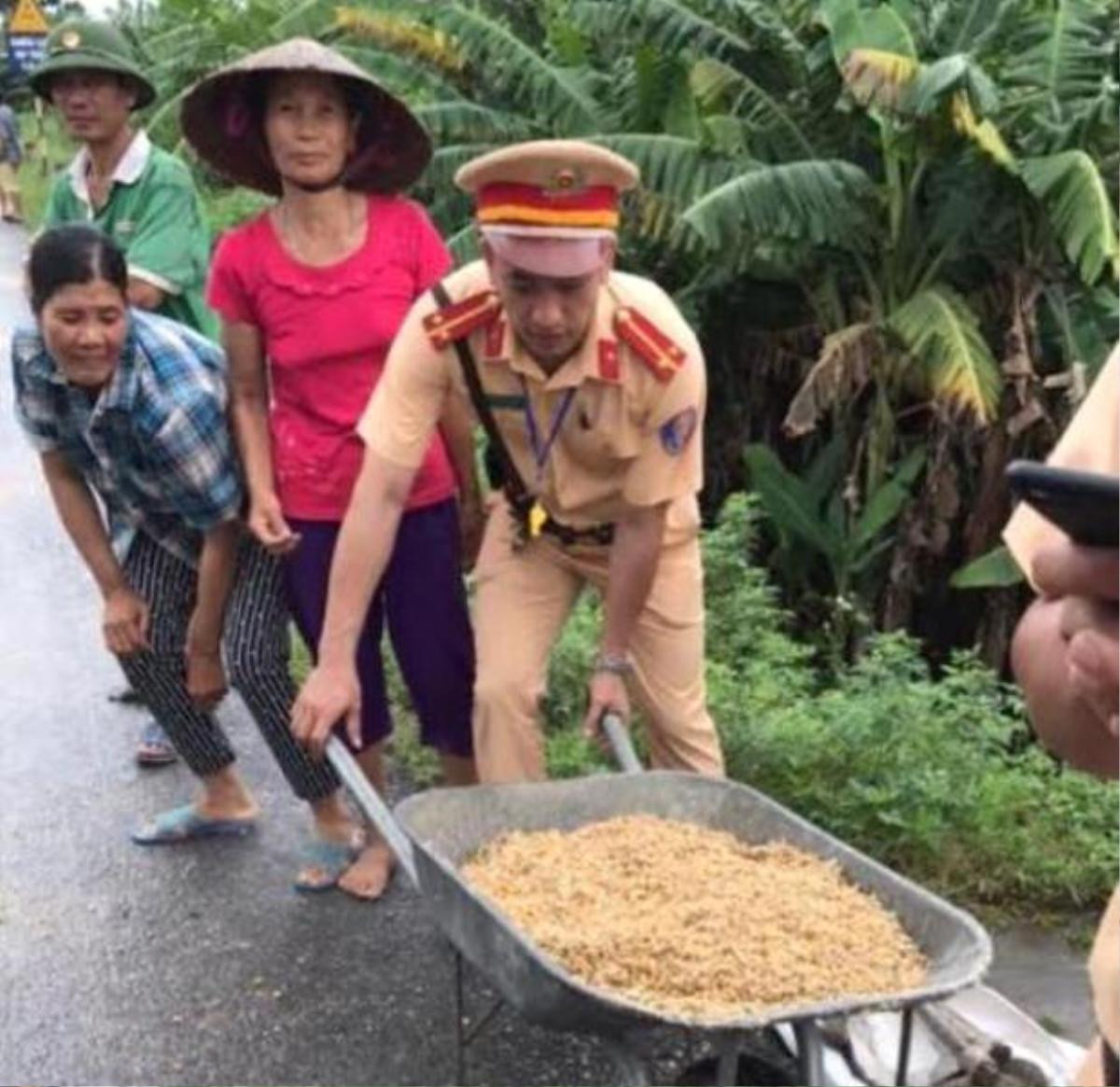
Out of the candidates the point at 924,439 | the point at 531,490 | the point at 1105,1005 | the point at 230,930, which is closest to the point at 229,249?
the point at 531,490

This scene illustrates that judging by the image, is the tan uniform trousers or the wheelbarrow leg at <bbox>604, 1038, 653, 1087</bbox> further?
the tan uniform trousers

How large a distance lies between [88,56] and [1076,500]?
4.14m

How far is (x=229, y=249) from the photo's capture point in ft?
13.6

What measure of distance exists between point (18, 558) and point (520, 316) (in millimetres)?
5021

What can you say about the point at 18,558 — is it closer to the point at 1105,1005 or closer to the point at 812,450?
the point at 812,450

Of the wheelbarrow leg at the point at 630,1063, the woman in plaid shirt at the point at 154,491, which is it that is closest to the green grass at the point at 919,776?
the woman in plaid shirt at the point at 154,491

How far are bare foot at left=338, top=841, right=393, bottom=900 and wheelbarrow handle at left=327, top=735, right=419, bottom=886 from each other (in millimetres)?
1081

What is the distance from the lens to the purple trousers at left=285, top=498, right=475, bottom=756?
4.29m

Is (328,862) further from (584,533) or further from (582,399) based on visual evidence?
(582,399)

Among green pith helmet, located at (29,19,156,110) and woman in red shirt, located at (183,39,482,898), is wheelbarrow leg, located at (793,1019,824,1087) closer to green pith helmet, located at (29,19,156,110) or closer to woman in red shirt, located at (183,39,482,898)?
woman in red shirt, located at (183,39,482,898)

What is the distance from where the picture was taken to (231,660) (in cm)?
436

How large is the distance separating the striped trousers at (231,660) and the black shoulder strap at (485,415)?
0.73 meters

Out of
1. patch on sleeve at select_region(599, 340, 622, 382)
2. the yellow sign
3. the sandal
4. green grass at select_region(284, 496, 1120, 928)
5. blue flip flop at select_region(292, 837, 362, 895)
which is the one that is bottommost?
the sandal

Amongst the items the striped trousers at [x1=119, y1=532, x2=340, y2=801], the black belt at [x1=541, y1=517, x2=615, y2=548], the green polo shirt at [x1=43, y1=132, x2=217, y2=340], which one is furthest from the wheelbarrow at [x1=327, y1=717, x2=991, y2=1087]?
the green polo shirt at [x1=43, y1=132, x2=217, y2=340]
